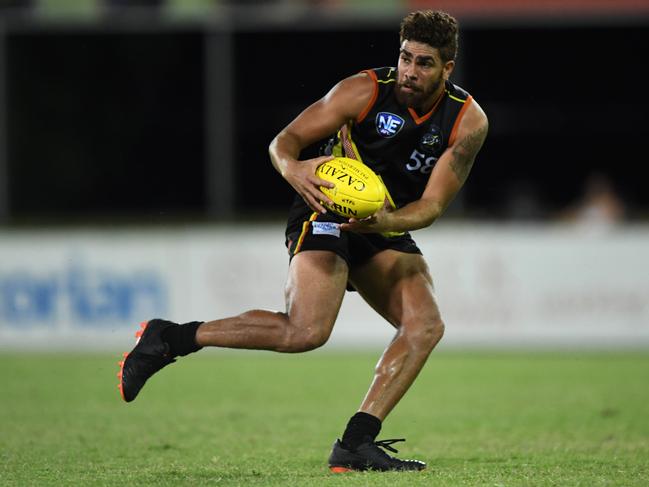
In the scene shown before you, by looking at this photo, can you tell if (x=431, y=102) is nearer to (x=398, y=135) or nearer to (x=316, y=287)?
(x=398, y=135)

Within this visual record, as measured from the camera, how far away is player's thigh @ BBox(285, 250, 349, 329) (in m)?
6.25

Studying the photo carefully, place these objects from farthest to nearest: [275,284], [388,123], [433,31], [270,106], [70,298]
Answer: [270,106] → [275,284] → [70,298] → [388,123] → [433,31]

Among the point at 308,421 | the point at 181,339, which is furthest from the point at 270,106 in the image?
the point at 181,339

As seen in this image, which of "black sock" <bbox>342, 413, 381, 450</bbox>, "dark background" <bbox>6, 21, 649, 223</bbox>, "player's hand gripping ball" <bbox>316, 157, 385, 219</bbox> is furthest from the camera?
"dark background" <bbox>6, 21, 649, 223</bbox>

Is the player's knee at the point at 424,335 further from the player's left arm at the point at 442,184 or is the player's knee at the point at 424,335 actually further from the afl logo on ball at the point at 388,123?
the afl logo on ball at the point at 388,123

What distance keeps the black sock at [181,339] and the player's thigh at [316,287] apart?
0.51 m

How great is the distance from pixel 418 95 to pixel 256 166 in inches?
794

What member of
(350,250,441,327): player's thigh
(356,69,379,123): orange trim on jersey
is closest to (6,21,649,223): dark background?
(350,250,441,327): player's thigh

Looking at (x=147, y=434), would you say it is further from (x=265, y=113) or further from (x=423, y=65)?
(x=265, y=113)

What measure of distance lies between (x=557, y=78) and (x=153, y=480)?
23.7 meters

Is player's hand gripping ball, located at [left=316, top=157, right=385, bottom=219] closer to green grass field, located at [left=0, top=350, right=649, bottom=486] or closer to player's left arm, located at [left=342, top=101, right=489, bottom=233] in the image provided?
player's left arm, located at [left=342, top=101, right=489, bottom=233]

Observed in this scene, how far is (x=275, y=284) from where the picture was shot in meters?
13.7

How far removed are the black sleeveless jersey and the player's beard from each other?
0.04 meters

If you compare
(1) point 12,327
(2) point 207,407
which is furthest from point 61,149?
(2) point 207,407
